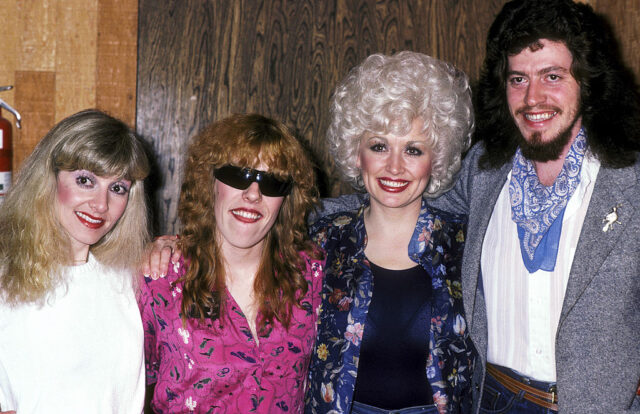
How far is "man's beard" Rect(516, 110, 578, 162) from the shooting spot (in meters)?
2.10

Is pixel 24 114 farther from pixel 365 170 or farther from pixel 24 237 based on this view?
pixel 365 170

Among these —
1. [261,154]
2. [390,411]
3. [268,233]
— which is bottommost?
[390,411]

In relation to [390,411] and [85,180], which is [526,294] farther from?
[85,180]

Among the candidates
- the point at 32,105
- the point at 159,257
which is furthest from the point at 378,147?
the point at 32,105

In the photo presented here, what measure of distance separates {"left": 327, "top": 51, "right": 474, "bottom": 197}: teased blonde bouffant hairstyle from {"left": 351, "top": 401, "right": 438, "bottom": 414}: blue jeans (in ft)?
3.03

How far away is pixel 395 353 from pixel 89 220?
122 cm

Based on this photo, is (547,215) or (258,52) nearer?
(547,215)

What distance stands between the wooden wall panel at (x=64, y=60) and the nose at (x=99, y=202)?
48.8 inches

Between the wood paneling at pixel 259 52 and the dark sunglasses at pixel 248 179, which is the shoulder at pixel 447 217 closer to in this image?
the dark sunglasses at pixel 248 179

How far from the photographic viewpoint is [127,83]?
3.02m

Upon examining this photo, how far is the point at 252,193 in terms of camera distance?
6.92 feet

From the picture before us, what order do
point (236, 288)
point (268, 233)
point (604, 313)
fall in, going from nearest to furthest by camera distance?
point (604, 313), point (236, 288), point (268, 233)

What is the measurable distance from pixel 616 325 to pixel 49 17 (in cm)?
308

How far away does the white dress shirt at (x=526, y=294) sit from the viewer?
2.00 m
